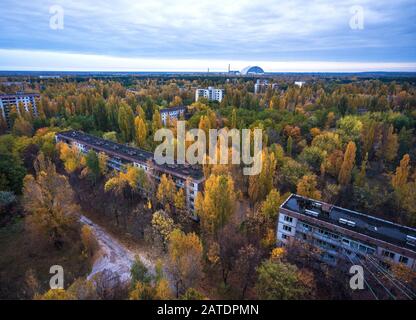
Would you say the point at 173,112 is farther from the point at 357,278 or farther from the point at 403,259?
the point at 403,259

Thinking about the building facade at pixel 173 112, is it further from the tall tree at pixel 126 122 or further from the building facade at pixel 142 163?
the building facade at pixel 142 163

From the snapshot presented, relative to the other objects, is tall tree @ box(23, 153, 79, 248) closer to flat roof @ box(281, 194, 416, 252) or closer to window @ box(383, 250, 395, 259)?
flat roof @ box(281, 194, 416, 252)

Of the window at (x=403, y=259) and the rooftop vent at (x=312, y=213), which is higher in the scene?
the rooftop vent at (x=312, y=213)

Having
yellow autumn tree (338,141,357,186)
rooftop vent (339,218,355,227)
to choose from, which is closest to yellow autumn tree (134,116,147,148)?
yellow autumn tree (338,141,357,186)

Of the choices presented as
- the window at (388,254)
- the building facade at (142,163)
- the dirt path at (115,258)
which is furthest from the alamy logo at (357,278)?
the building facade at (142,163)

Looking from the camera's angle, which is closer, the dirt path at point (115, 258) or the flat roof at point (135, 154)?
the dirt path at point (115, 258)
